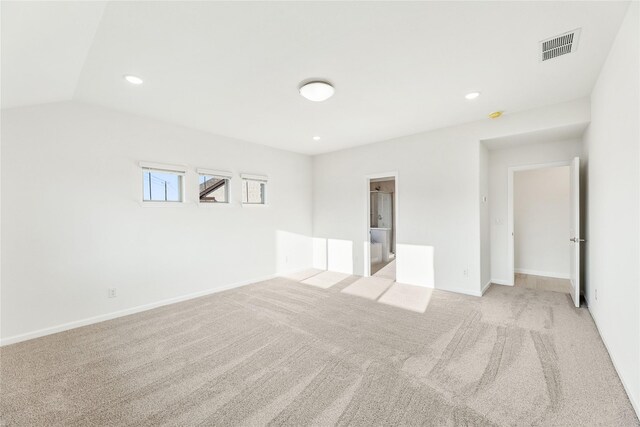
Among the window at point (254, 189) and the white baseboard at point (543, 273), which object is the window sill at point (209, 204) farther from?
the white baseboard at point (543, 273)

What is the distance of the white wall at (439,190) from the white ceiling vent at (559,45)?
1416 mm

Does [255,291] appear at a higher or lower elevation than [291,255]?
lower

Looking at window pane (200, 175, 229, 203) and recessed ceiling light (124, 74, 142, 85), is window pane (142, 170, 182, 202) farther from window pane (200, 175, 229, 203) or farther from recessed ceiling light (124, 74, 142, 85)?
recessed ceiling light (124, 74, 142, 85)

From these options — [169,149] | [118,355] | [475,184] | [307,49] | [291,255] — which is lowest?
[118,355]

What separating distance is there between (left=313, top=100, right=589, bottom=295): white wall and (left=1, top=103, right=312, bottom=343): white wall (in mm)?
2207

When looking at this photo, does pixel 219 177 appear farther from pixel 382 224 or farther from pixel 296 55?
pixel 382 224

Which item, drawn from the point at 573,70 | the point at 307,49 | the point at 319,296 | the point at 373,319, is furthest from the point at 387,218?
the point at 307,49

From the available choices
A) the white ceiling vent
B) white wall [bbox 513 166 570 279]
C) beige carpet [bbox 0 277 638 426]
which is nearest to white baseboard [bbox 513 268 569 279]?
white wall [bbox 513 166 570 279]

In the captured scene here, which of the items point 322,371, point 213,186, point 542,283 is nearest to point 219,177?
point 213,186

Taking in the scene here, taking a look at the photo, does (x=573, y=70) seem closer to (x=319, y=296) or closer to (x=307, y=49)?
(x=307, y=49)

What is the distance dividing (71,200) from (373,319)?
379 cm

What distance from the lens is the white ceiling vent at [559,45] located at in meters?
1.99

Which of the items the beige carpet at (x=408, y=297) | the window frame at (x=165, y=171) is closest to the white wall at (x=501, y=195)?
the beige carpet at (x=408, y=297)

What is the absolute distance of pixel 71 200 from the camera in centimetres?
299
